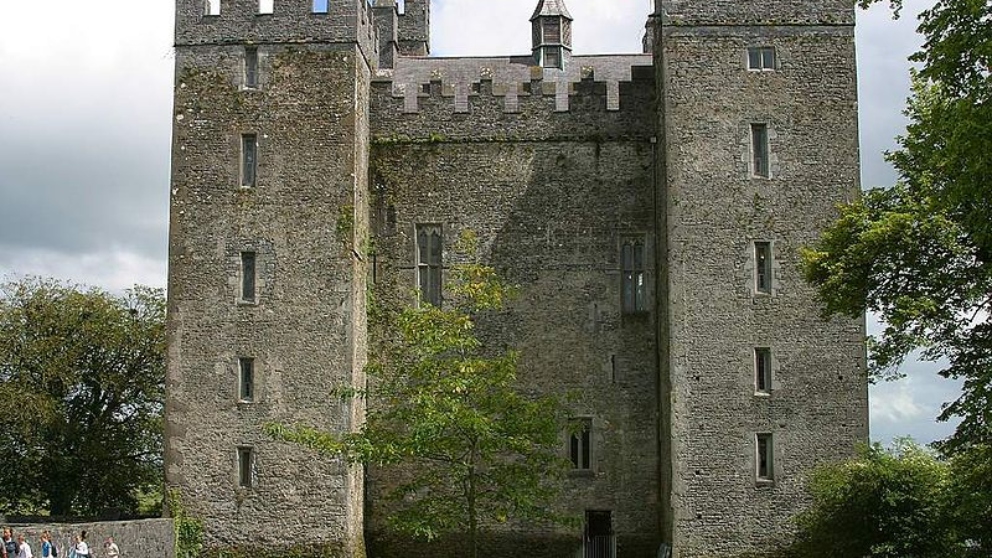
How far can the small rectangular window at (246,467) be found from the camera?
1140 inches

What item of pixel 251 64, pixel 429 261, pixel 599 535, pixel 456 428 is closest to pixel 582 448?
pixel 599 535

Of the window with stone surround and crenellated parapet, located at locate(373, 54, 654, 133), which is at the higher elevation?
crenellated parapet, located at locate(373, 54, 654, 133)

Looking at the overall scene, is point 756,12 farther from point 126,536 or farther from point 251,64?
point 126,536

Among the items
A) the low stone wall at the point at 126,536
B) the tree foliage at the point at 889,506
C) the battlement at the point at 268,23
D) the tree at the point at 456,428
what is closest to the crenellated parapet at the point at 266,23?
the battlement at the point at 268,23

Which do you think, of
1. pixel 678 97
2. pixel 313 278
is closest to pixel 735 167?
pixel 678 97

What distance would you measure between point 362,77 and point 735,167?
27.2 feet

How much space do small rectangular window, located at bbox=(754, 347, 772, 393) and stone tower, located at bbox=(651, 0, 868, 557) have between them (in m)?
0.04

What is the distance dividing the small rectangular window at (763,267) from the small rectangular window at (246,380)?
1042cm

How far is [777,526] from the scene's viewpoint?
27891 millimetres

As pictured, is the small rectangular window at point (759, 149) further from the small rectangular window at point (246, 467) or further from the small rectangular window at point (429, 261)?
the small rectangular window at point (246, 467)

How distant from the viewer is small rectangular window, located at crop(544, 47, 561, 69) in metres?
38.9

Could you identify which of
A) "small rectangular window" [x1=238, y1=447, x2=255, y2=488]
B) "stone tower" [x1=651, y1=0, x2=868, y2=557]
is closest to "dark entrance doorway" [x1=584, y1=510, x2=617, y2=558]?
"stone tower" [x1=651, y1=0, x2=868, y2=557]

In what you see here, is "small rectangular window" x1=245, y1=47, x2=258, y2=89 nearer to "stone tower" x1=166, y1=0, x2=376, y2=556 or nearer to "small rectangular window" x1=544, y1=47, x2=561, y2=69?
"stone tower" x1=166, y1=0, x2=376, y2=556

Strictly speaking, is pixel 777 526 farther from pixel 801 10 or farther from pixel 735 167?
pixel 801 10
